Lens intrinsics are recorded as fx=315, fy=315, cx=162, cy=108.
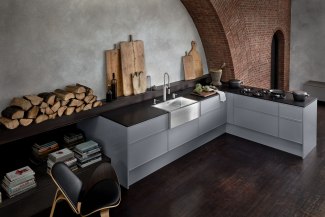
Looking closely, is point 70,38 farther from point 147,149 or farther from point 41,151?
point 147,149

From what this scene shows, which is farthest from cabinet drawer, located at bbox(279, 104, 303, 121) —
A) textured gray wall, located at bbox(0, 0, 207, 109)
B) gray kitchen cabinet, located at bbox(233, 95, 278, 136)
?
textured gray wall, located at bbox(0, 0, 207, 109)

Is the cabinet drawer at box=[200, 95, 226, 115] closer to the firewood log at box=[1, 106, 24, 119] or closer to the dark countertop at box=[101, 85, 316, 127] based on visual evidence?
the dark countertop at box=[101, 85, 316, 127]

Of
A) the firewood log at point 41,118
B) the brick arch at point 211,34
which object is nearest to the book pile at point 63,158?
the firewood log at point 41,118

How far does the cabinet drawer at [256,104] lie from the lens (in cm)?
524

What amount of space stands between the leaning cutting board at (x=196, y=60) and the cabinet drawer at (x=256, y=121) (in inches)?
45.7

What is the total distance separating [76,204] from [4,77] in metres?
1.84

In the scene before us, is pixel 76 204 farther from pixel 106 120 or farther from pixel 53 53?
pixel 53 53

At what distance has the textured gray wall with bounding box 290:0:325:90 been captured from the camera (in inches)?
311

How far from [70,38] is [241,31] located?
385 cm

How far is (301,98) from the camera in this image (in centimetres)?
504

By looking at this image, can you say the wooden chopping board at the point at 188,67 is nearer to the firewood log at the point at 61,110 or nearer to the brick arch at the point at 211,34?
the brick arch at the point at 211,34

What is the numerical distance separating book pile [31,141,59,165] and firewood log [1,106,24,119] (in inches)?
21.7

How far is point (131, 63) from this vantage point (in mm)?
4992

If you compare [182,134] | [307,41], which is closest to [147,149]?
[182,134]
